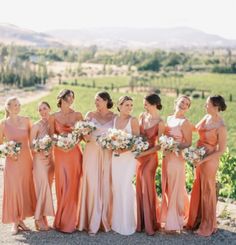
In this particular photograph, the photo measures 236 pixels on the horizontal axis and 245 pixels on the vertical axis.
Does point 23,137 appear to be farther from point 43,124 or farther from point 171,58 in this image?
point 171,58

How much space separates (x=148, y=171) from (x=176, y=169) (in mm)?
452

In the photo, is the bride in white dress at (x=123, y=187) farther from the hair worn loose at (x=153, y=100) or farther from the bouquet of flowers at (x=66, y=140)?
the bouquet of flowers at (x=66, y=140)

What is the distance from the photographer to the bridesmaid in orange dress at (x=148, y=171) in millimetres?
9047

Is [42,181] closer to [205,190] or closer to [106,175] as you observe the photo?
[106,175]

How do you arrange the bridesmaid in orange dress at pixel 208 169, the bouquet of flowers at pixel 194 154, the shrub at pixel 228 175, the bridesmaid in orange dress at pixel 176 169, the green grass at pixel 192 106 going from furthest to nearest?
the green grass at pixel 192 106, the shrub at pixel 228 175, the bridesmaid in orange dress at pixel 176 169, the bridesmaid in orange dress at pixel 208 169, the bouquet of flowers at pixel 194 154

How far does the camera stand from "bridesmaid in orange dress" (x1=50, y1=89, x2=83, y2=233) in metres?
9.12

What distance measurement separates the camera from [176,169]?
907cm

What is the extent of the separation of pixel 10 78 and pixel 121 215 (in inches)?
2527

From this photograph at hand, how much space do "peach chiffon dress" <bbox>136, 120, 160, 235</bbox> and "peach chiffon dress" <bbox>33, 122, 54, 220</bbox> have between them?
1443 millimetres

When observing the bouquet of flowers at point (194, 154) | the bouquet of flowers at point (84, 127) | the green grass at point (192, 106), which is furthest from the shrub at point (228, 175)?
the green grass at point (192, 106)

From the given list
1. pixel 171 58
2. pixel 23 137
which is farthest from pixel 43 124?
pixel 171 58

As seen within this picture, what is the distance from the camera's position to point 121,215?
9.21m

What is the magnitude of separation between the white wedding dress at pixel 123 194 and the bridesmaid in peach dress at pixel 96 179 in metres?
0.12

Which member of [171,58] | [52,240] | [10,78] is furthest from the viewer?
[171,58]
